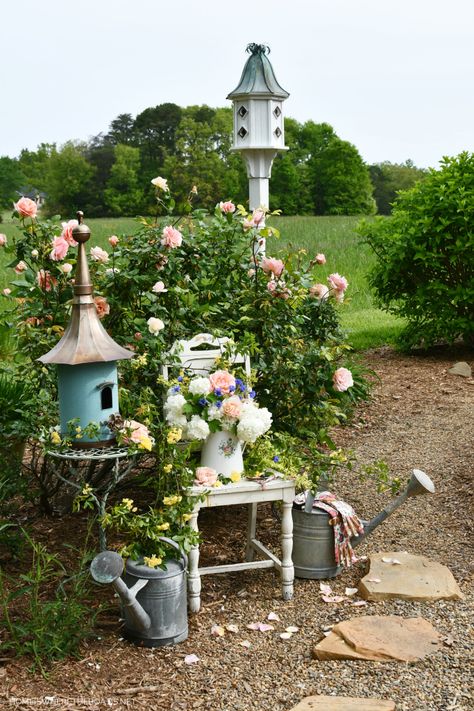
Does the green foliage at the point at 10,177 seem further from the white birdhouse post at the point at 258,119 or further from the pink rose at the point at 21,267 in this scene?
the pink rose at the point at 21,267

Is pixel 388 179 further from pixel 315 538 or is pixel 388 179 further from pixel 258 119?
pixel 315 538

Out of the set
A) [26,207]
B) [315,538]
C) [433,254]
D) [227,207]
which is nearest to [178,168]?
[433,254]

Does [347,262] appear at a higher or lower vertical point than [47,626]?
higher

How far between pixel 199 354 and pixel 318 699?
1691 mm

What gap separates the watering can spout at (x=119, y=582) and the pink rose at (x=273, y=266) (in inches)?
72.4

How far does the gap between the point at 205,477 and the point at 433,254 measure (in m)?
5.43

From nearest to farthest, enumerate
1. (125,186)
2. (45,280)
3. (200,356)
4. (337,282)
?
1. (200,356)
2. (45,280)
3. (337,282)
4. (125,186)

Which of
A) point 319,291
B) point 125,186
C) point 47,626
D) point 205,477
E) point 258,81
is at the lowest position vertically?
point 47,626

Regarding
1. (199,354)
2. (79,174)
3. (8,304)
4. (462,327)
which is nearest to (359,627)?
(199,354)

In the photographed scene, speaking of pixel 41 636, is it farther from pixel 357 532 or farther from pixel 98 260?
pixel 98 260

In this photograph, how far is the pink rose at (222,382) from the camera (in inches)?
134

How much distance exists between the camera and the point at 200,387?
3.39 m

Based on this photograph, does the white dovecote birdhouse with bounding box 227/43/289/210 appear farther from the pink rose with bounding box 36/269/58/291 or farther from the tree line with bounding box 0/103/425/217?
the tree line with bounding box 0/103/425/217

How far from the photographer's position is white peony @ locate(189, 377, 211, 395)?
339cm
